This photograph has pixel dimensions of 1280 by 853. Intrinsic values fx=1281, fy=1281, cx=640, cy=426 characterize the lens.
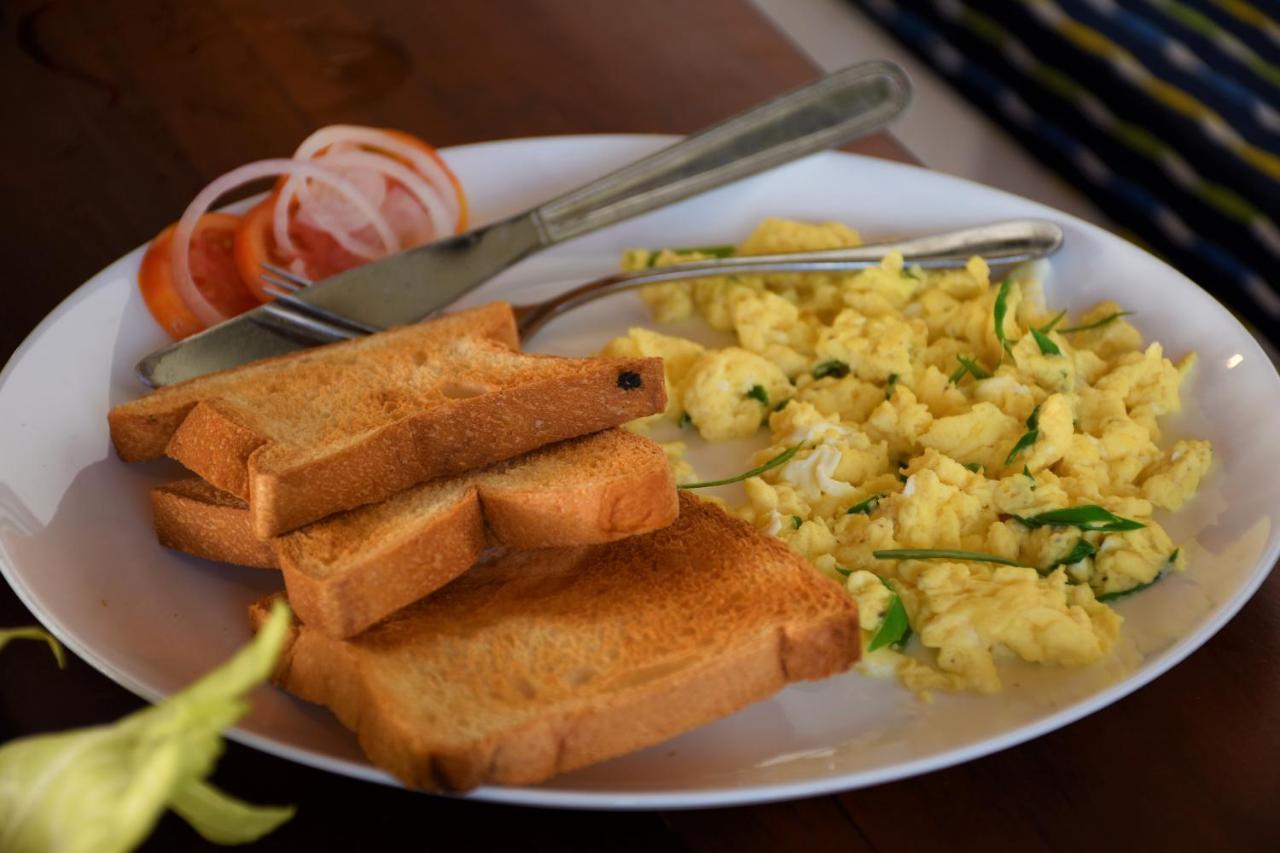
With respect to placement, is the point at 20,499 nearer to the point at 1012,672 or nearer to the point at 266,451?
the point at 266,451

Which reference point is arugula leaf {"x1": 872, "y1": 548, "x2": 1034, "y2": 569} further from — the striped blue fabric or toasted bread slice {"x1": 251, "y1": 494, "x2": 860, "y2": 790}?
the striped blue fabric

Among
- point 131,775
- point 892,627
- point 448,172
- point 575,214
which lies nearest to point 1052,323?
point 892,627

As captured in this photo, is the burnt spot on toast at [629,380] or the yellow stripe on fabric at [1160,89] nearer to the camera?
the burnt spot on toast at [629,380]

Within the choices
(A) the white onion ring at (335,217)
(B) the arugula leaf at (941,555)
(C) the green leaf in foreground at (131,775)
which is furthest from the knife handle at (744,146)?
(C) the green leaf in foreground at (131,775)

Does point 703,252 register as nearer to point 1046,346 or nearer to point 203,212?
point 1046,346

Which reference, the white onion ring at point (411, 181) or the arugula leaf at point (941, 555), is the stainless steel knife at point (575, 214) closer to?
the white onion ring at point (411, 181)

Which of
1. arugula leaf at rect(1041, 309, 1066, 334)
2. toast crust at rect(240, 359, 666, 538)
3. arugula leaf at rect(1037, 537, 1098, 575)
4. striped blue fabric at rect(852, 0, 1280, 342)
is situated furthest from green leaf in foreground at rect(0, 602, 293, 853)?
striped blue fabric at rect(852, 0, 1280, 342)
